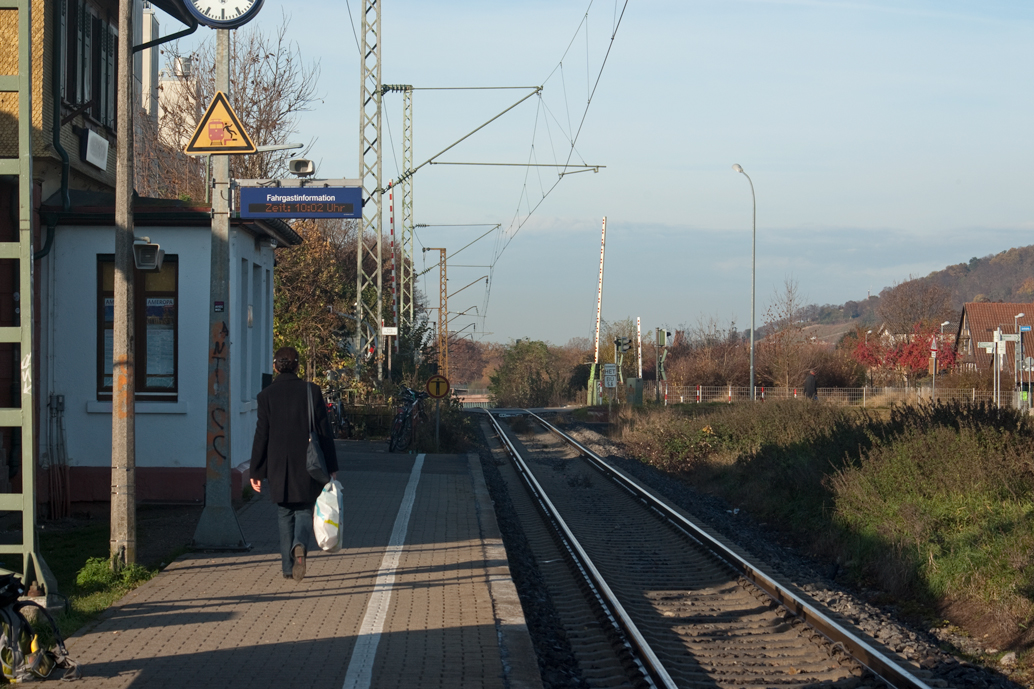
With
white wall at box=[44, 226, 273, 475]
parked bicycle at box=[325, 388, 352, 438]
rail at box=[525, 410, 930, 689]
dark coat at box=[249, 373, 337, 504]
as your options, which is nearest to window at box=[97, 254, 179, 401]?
white wall at box=[44, 226, 273, 475]

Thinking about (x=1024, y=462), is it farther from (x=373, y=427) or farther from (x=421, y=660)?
(x=373, y=427)

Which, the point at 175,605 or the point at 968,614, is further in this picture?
the point at 968,614

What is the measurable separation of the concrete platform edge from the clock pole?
7.85 feet

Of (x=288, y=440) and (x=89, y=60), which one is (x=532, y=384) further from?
(x=288, y=440)

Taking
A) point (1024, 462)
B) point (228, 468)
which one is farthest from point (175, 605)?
point (1024, 462)

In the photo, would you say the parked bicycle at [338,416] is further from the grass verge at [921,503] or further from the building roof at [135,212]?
the building roof at [135,212]

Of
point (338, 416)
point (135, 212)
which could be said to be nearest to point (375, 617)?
point (135, 212)

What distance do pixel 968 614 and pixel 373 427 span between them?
1644cm

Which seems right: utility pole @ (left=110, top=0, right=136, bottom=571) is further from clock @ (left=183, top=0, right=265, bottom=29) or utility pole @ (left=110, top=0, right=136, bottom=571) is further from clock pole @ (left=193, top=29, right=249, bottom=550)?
clock pole @ (left=193, top=29, right=249, bottom=550)

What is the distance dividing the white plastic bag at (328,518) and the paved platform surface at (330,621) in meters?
0.44

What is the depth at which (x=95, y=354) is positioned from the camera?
11516 mm

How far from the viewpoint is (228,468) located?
29.6 ft

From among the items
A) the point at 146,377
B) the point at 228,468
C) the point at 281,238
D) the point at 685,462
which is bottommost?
the point at 685,462

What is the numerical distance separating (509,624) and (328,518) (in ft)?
5.21
